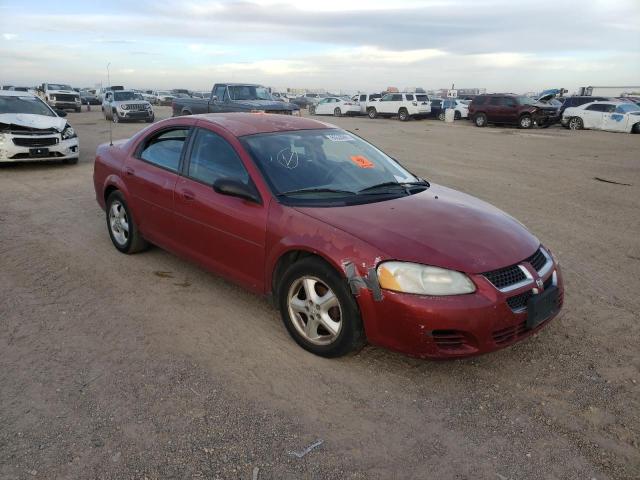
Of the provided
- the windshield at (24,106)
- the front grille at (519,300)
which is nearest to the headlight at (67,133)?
the windshield at (24,106)

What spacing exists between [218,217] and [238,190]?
0.39 meters

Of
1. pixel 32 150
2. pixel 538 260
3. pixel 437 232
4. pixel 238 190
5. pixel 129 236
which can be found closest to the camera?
pixel 437 232

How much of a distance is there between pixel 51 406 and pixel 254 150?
2.19m

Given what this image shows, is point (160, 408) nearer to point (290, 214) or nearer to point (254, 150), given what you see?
point (290, 214)

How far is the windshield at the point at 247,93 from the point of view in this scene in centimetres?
1723

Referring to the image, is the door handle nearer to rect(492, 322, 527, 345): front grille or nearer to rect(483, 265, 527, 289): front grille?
rect(483, 265, 527, 289): front grille

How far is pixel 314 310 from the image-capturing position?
340 centimetres

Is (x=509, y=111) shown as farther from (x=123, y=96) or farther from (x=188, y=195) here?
(x=188, y=195)

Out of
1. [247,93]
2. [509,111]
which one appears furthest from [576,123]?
[247,93]

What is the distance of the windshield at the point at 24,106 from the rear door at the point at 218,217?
8615 millimetres

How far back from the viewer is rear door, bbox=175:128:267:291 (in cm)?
375

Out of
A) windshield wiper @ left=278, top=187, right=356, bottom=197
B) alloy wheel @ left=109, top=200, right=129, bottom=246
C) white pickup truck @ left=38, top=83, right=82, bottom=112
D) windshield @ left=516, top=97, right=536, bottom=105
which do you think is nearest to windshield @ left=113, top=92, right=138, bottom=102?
white pickup truck @ left=38, top=83, right=82, bottom=112

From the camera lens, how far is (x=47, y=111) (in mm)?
11547

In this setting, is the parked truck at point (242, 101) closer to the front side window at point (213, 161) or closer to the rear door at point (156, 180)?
the rear door at point (156, 180)
